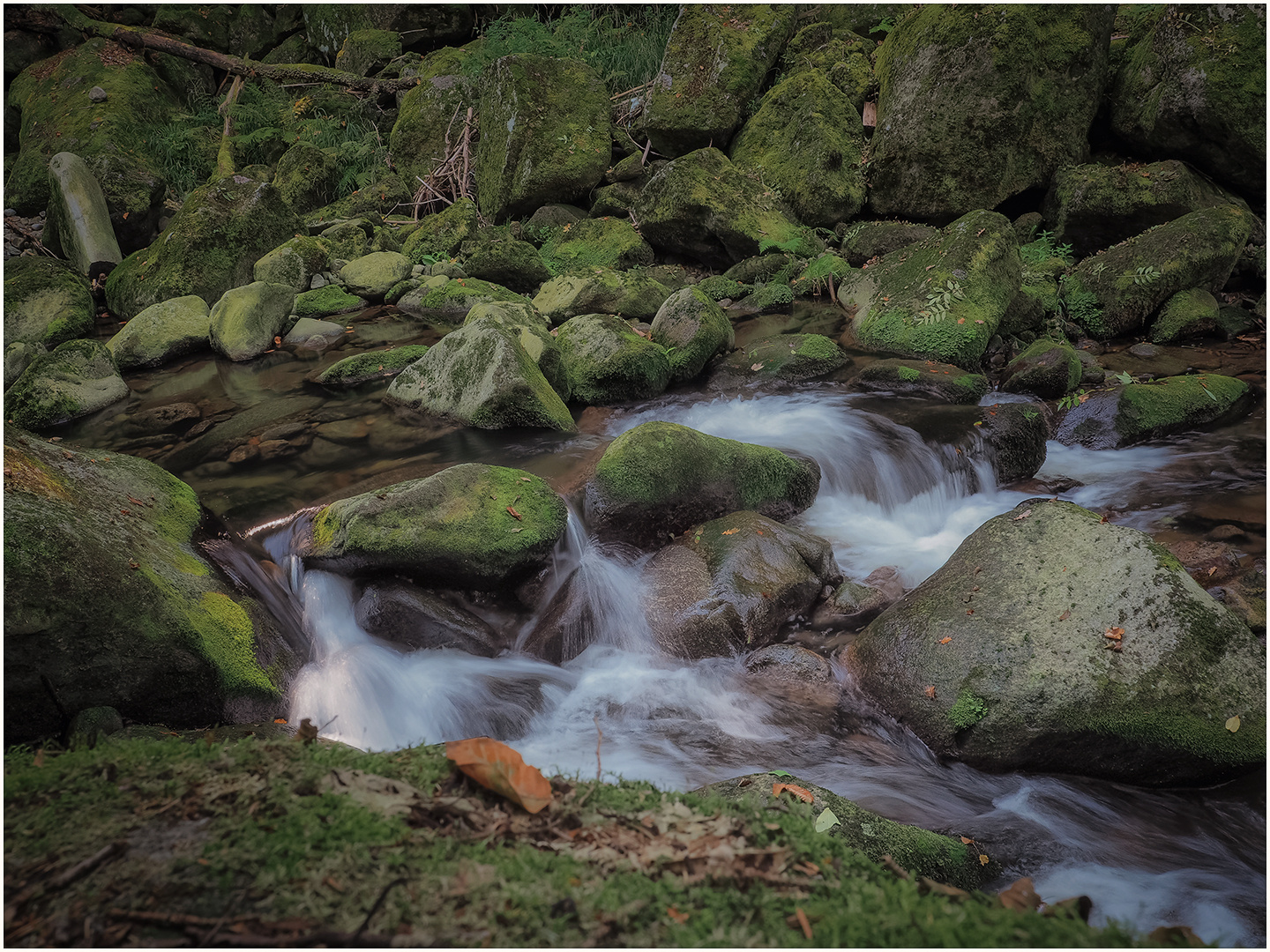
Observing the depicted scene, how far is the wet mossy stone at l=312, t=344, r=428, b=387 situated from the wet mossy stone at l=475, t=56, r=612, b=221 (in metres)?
5.46

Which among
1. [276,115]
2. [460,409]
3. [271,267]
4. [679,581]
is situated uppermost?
A: [276,115]

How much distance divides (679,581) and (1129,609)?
265cm

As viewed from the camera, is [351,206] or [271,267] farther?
[351,206]

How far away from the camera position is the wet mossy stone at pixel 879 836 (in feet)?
8.92

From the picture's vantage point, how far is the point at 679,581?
16.9ft

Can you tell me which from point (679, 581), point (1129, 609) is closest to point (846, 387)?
point (679, 581)

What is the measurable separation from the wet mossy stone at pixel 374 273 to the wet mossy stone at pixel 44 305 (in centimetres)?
356

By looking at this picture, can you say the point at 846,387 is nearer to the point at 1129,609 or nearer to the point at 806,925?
the point at 1129,609

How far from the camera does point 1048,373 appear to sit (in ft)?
25.1

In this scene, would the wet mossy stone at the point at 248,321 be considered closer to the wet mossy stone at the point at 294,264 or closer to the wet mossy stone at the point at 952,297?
the wet mossy stone at the point at 294,264

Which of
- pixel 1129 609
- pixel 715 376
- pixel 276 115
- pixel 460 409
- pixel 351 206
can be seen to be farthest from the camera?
pixel 276 115

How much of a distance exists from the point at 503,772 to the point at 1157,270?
10.3 meters

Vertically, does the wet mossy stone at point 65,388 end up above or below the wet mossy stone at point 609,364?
above

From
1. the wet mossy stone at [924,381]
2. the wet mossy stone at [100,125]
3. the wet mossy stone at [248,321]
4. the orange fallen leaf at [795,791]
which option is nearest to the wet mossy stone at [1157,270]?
the wet mossy stone at [924,381]
